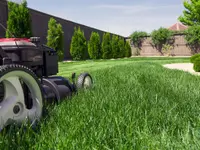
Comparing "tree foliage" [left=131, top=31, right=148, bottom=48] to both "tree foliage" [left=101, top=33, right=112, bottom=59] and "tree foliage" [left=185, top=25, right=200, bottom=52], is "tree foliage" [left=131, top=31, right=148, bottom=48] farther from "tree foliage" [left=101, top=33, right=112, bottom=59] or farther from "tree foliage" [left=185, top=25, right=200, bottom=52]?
"tree foliage" [left=101, top=33, right=112, bottom=59]

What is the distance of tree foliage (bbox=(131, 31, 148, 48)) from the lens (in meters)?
39.8

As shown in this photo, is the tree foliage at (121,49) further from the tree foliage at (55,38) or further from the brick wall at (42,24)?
the tree foliage at (55,38)

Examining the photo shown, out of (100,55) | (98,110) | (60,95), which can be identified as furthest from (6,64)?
(100,55)

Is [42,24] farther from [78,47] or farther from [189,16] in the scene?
[189,16]

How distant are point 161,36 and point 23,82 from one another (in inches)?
1431

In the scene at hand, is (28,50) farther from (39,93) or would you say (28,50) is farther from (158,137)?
(158,137)

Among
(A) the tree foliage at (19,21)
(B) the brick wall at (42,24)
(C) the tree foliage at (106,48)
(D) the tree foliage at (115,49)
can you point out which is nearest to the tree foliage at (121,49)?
(D) the tree foliage at (115,49)

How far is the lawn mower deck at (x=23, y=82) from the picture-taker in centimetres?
225

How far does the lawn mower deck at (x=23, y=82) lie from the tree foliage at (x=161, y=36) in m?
35.5

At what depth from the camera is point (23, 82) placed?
2.54 metres

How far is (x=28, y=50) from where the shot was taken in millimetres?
2771

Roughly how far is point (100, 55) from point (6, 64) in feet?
86.9

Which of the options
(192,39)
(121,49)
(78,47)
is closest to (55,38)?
(78,47)

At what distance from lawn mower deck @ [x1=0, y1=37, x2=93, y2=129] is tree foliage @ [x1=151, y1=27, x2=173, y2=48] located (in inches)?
1397
